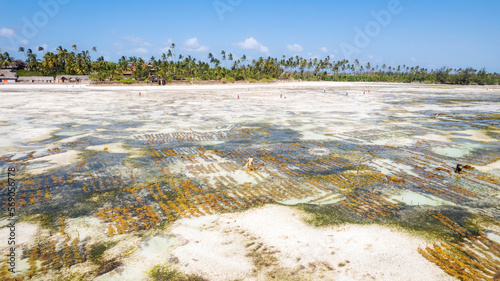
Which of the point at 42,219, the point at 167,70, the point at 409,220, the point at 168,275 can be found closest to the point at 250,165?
the point at 409,220

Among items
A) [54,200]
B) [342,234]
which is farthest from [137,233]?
[342,234]

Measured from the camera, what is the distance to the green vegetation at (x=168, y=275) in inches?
157

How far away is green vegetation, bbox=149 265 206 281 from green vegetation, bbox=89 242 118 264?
943 mm

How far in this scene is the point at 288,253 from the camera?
4.60 metres

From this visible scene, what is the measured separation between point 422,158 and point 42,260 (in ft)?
35.6

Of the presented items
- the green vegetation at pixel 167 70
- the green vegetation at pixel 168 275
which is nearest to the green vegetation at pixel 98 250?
the green vegetation at pixel 168 275

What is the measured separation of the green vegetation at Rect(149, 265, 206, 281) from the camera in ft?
13.1

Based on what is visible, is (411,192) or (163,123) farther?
(163,123)

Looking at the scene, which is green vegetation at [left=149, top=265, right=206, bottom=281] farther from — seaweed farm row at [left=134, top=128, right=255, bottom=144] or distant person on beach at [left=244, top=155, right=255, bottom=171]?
seaweed farm row at [left=134, top=128, right=255, bottom=144]

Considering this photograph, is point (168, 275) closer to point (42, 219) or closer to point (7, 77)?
point (42, 219)

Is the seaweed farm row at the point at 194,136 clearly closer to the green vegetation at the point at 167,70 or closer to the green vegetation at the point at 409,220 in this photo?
the green vegetation at the point at 409,220

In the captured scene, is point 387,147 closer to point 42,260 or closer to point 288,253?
point 288,253

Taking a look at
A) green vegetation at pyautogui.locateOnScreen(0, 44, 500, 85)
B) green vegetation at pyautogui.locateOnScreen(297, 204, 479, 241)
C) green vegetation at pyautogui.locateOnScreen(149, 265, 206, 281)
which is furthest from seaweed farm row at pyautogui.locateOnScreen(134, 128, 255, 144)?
green vegetation at pyautogui.locateOnScreen(0, 44, 500, 85)

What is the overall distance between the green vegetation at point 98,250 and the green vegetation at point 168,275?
943mm
